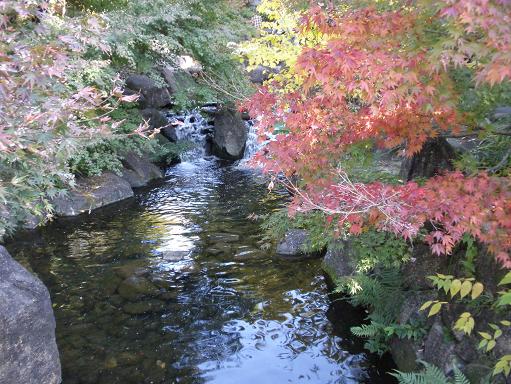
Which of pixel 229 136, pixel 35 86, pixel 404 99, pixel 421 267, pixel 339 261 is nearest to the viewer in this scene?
pixel 404 99

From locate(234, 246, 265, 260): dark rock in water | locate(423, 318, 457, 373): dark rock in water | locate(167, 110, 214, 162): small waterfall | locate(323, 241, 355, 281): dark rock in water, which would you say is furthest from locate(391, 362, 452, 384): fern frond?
locate(167, 110, 214, 162): small waterfall

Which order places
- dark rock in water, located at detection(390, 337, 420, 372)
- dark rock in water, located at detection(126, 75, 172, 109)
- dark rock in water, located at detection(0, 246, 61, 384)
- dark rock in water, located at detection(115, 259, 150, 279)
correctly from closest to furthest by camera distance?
dark rock in water, located at detection(0, 246, 61, 384) < dark rock in water, located at detection(390, 337, 420, 372) < dark rock in water, located at detection(115, 259, 150, 279) < dark rock in water, located at detection(126, 75, 172, 109)

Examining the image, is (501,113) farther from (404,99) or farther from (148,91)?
(148,91)

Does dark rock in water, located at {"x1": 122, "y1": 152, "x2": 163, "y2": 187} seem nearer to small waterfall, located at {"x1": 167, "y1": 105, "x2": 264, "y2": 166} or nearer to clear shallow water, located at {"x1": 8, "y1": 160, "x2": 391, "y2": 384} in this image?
small waterfall, located at {"x1": 167, "y1": 105, "x2": 264, "y2": 166}

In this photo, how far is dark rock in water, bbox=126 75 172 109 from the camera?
14508mm

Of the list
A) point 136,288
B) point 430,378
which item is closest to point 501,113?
point 430,378

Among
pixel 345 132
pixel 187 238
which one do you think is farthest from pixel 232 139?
pixel 345 132

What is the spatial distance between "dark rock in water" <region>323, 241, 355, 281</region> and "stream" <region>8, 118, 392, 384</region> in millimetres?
231

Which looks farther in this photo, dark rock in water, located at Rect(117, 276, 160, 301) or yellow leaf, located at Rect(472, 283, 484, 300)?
dark rock in water, located at Rect(117, 276, 160, 301)

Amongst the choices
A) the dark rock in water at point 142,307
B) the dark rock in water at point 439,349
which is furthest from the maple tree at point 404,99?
the dark rock in water at point 142,307

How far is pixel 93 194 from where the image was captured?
389 inches

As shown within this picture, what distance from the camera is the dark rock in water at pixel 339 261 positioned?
19.3 feet

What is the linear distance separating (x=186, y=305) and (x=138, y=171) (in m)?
6.77

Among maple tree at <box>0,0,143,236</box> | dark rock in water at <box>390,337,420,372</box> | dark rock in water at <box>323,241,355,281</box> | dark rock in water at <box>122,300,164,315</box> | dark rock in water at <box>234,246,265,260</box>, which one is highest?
maple tree at <box>0,0,143,236</box>
